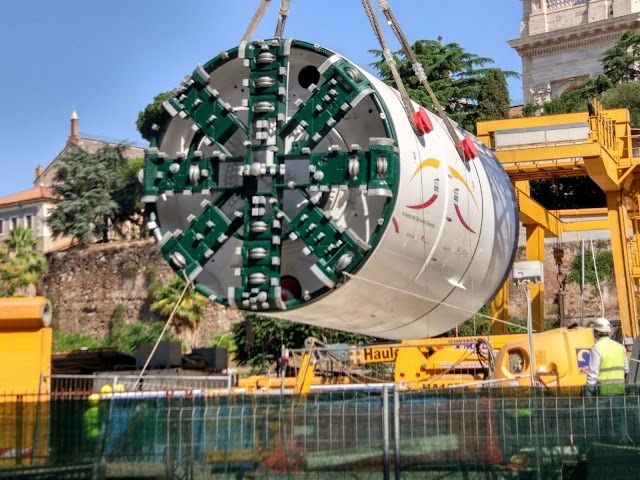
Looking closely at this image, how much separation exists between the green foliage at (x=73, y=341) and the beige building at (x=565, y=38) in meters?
41.2

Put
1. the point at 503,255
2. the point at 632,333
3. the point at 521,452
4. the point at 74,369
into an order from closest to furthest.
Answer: the point at 521,452
the point at 503,255
the point at 632,333
the point at 74,369

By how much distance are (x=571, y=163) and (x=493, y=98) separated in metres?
39.1

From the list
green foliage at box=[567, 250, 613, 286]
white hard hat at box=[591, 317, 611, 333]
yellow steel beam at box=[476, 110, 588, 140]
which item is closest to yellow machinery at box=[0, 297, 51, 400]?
white hard hat at box=[591, 317, 611, 333]

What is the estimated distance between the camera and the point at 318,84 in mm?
13008

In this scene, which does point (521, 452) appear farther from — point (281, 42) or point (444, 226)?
point (281, 42)

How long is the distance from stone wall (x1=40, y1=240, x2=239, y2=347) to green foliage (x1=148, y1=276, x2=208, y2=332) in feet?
3.45

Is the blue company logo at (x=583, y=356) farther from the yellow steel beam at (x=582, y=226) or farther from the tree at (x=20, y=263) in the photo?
the tree at (x=20, y=263)

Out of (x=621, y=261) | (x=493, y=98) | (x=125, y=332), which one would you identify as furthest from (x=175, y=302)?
(x=621, y=261)

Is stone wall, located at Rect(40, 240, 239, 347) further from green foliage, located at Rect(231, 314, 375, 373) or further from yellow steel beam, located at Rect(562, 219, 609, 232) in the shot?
yellow steel beam, located at Rect(562, 219, 609, 232)

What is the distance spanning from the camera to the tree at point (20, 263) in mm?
57719

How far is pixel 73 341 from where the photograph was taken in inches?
2244

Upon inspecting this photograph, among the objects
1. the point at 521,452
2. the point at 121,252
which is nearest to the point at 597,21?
the point at 121,252

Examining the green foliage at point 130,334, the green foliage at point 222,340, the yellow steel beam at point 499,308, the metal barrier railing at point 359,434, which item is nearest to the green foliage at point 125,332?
the green foliage at point 130,334

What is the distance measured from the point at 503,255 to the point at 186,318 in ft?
117
